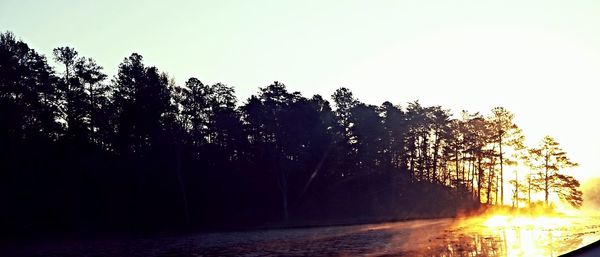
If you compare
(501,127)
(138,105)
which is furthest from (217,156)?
(501,127)

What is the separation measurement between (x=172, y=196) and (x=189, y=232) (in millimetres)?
8514

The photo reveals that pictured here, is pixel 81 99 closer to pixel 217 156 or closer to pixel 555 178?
pixel 217 156

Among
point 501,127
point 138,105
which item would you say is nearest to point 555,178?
point 501,127

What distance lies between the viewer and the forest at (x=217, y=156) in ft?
181

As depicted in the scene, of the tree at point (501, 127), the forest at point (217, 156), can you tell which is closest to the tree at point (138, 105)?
the forest at point (217, 156)

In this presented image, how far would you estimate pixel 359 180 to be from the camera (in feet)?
257

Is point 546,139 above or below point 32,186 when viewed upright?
above

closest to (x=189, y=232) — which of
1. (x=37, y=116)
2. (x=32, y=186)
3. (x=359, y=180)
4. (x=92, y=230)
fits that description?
(x=92, y=230)

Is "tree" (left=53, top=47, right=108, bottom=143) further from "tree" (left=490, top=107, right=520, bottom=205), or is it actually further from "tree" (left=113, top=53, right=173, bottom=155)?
"tree" (left=490, top=107, right=520, bottom=205)

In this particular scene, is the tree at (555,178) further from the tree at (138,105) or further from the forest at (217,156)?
the tree at (138,105)

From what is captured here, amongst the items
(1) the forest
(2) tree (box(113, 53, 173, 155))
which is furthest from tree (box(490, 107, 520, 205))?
(2) tree (box(113, 53, 173, 155))

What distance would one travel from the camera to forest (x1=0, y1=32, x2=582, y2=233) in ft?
181

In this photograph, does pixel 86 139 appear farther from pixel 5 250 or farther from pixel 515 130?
pixel 515 130

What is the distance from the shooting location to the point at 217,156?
223ft
